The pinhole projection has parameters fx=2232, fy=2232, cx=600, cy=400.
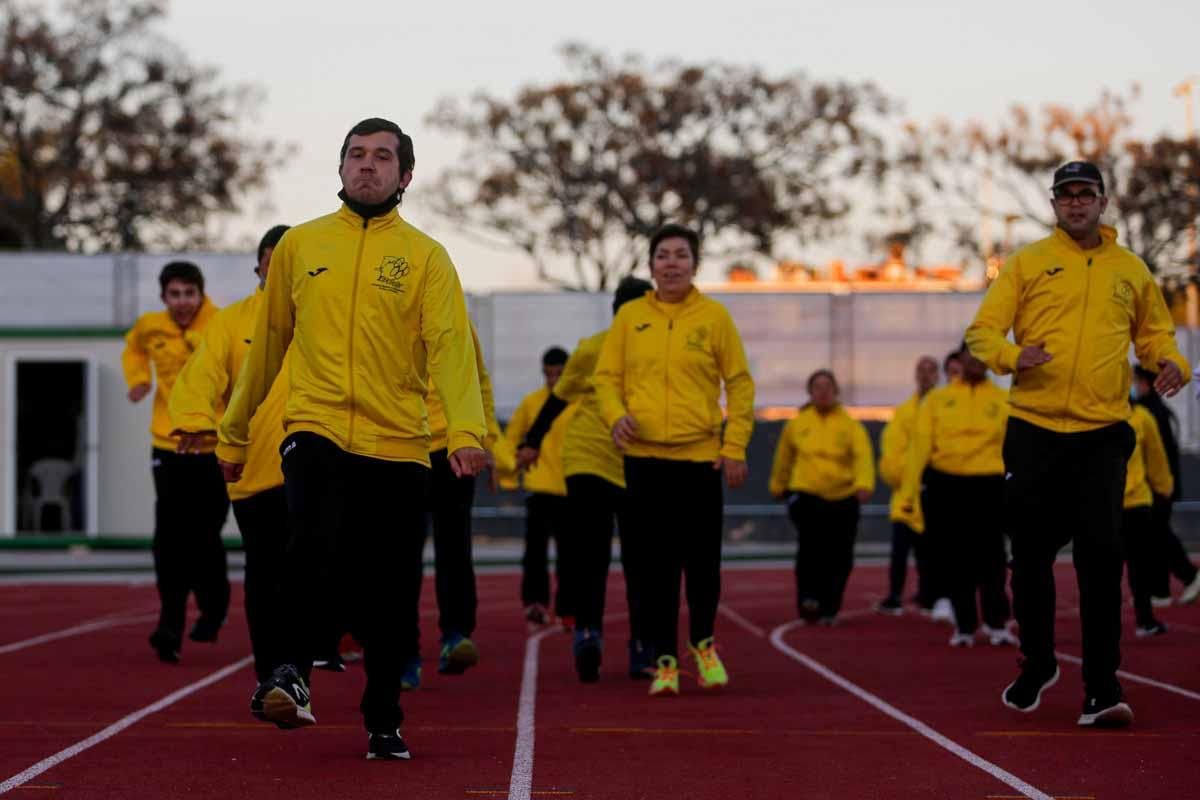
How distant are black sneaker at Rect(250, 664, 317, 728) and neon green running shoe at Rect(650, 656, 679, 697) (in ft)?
11.6

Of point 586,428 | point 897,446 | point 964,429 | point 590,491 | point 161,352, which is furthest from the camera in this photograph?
point 897,446

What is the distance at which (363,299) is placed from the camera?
7.44 metres

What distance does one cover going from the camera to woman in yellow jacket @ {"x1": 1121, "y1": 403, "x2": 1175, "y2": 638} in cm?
1505

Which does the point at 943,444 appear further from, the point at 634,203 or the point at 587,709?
the point at 634,203

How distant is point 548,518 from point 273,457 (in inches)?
250

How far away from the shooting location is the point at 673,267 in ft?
35.8

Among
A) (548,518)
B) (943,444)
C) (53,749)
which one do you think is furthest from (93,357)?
(53,749)

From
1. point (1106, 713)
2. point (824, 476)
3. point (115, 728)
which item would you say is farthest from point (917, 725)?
point (824, 476)

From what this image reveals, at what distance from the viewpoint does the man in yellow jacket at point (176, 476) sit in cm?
1229

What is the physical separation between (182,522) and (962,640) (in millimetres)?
5097

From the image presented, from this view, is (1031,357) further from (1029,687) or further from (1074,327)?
(1029,687)

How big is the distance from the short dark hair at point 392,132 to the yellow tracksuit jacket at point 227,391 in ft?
7.15

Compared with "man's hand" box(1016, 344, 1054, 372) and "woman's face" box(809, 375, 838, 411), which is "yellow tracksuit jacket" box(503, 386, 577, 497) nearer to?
"woman's face" box(809, 375, 838, 411)

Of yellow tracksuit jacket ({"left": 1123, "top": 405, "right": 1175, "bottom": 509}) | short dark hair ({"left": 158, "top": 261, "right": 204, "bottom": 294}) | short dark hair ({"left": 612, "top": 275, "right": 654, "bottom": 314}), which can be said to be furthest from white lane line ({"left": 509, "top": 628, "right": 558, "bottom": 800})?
yellow tracksuit jacket ({"left": 1123, "top": 405, "right": 1175, "bottom": 509})
